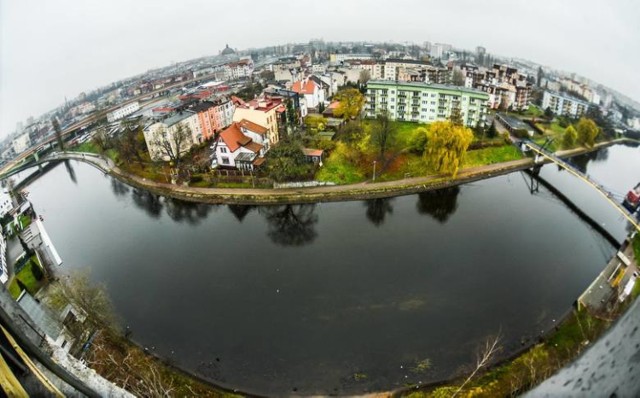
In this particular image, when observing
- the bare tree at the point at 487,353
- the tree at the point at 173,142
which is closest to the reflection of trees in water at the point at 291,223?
the bare tree at the point at 487,353

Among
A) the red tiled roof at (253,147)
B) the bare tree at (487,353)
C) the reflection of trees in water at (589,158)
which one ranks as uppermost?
the red tiled roof at (253,147)

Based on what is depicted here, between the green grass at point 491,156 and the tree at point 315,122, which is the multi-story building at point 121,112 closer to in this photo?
the tree at point 315,122

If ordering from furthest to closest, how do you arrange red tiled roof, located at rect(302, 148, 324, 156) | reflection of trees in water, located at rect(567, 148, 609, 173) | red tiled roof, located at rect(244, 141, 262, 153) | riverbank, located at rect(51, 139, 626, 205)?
1. reflection of trees in water, located at rect(567, 148, 609, 173)
2. red tiled roof, located at rect(244, 141, 262, 153)
3. red tiled roof, located at rect(302, 148, 324, 156)
4. riverbank, located at rect(51, 139, 626, 205)

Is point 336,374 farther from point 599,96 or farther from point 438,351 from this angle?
point 599,96

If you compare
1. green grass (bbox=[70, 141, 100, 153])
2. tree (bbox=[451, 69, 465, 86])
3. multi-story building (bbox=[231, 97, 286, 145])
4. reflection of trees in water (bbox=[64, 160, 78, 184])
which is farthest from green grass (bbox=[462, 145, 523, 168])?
green grass (bbox=[70, 141, 100, 153])

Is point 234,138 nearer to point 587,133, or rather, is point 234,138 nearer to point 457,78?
point 587,133

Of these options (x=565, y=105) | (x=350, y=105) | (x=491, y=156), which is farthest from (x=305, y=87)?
(x=565, y=105)

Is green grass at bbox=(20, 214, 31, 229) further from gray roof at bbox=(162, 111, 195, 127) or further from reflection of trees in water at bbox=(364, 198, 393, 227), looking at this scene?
reflection of trees in water at bbox=(364, 198, 393, 227)
